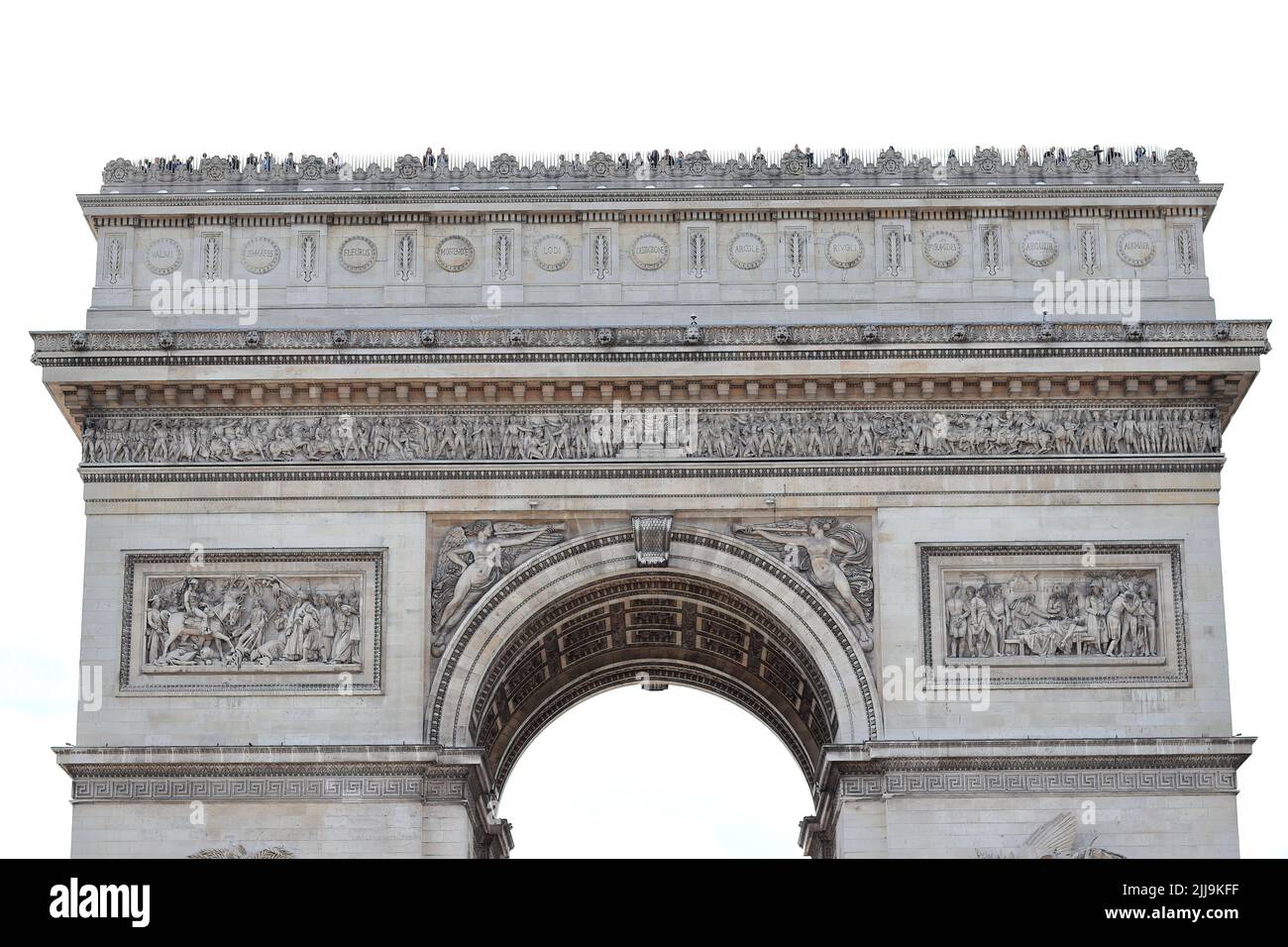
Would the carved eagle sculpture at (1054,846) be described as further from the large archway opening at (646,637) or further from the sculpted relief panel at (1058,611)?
the large archway opening at (646,637)

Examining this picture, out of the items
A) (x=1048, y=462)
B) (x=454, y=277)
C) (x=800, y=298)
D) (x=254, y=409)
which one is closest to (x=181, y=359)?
(x=254, y=409)

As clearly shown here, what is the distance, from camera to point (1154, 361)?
3822 cm

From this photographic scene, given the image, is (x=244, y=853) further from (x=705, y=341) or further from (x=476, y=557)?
(x=705, y=341)

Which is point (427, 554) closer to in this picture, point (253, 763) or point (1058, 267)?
point (253, 763)

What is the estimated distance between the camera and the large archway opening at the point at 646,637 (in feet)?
124

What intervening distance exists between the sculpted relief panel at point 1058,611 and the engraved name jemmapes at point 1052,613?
0.01 metres

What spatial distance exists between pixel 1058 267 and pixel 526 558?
9208 mm

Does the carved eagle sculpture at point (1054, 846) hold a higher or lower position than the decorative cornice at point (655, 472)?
lower

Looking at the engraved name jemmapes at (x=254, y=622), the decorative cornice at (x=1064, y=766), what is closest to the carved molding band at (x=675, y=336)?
the engraved name jemmapes at (x=254, y=622)

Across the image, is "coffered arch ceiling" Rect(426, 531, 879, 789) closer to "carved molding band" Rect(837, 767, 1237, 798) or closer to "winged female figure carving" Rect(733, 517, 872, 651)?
"winged female figure carving" Rect(733, 517, 872, 651)

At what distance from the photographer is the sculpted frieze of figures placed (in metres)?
38.4

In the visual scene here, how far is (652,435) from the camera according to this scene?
1516 inches

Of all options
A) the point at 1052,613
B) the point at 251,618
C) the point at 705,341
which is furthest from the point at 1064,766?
the point at 251,618

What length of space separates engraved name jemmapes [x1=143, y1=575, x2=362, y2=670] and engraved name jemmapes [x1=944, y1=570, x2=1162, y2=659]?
8840mm
